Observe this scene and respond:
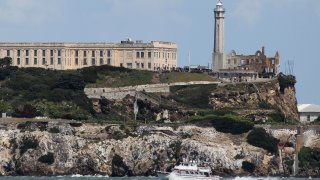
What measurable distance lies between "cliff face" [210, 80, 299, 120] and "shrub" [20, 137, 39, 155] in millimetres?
27734

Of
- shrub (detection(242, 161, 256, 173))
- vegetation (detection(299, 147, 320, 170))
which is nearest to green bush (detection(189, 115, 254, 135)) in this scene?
vegetation (detection(299, 147, 320, 170))

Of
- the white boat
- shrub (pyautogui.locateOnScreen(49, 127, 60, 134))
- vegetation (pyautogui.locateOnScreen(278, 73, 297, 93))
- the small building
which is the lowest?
the white boat

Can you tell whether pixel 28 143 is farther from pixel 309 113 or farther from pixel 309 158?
pixel 309 113

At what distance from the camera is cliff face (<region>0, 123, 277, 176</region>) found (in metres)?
150

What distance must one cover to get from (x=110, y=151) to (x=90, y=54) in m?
45.3

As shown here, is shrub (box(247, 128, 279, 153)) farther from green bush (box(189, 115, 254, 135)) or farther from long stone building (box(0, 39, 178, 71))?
long stone building (box(0, 39, 178, 71))

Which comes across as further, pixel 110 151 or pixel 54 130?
pixel 54 130

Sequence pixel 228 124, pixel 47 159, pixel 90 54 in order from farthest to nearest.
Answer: pixel 90 54
pixel 228 124
pixel 47 159

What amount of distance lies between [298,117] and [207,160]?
1243 inches

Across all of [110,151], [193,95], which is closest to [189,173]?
[110,151]

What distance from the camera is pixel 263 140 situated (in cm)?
15525

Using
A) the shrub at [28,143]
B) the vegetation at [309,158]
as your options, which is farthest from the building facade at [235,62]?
the shrub at [28,143]

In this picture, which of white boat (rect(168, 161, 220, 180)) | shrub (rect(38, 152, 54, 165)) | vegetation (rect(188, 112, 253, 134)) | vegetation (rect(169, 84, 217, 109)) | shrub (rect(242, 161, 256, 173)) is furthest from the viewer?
vegetation (rect(169, 84, 217, 109))

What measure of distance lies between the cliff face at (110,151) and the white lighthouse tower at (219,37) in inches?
1243
